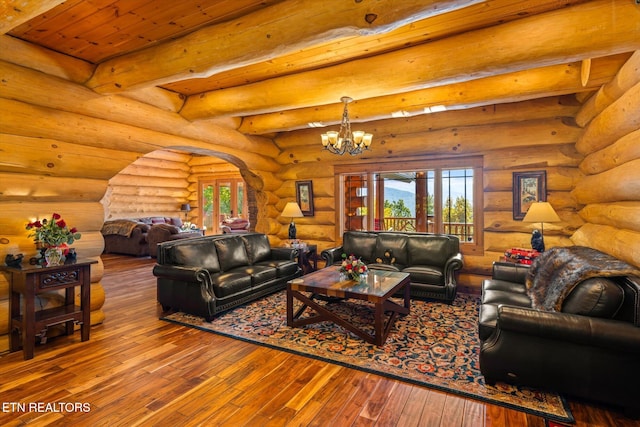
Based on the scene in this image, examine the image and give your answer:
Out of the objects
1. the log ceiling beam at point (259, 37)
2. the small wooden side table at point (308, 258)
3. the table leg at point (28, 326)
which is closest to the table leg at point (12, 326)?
the table leg at point (28, 326)

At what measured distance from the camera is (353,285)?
3617 mm

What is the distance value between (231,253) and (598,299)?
13.8 ft

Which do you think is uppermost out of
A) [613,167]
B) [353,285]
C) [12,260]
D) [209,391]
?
[613,167]

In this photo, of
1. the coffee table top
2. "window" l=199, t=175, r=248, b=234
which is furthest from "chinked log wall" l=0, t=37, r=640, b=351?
"window" l=199, t=175, r=248, b=234

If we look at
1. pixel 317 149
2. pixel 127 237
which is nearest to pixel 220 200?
pixel 127 237

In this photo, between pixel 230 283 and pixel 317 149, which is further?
pixel 317 149

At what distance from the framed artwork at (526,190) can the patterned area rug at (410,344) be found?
5.09ft

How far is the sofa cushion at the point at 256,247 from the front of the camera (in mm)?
5277

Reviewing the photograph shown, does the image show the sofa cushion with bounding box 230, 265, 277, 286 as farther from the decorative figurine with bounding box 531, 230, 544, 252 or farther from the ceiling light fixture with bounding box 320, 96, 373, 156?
the decorative figurine with bounding box 531, 230, 544, 252

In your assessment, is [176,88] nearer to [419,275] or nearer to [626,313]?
[419,275]

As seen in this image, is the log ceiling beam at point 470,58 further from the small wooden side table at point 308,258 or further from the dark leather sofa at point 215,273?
the small wooden side table at point 308,258

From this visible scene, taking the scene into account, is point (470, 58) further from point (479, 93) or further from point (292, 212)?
point (292, 212)

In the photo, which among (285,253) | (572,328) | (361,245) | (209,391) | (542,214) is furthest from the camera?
(361,245)

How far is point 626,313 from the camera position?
→ 2.21 m
